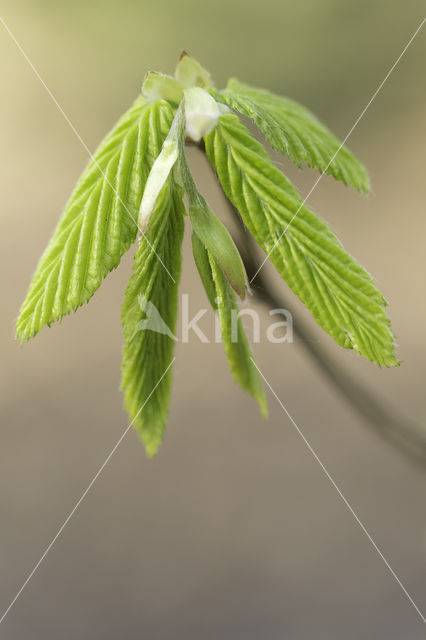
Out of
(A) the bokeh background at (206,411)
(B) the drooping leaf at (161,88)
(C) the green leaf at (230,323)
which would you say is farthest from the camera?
(A) the bokeh background at (206,411)

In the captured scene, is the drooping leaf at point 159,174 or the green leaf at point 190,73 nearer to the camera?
the drooping leaf at point 159,174

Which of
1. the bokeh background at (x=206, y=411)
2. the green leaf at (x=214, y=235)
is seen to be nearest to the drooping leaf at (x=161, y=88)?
the green leaf at (x=214, y=235)

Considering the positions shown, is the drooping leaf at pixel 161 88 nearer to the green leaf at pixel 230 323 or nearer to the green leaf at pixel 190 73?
the green leaf at pixel 190 73

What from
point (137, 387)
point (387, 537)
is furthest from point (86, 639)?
point (137, 387)

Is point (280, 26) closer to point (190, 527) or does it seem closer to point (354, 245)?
point (354, 245)

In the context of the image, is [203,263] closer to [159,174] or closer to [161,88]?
[159,174]

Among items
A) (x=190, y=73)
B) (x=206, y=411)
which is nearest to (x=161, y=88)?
(x=190, y=73)

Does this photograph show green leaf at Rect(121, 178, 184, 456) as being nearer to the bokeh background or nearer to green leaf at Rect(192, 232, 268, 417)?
green leaf at Rect(192, 232, 268, 417)
